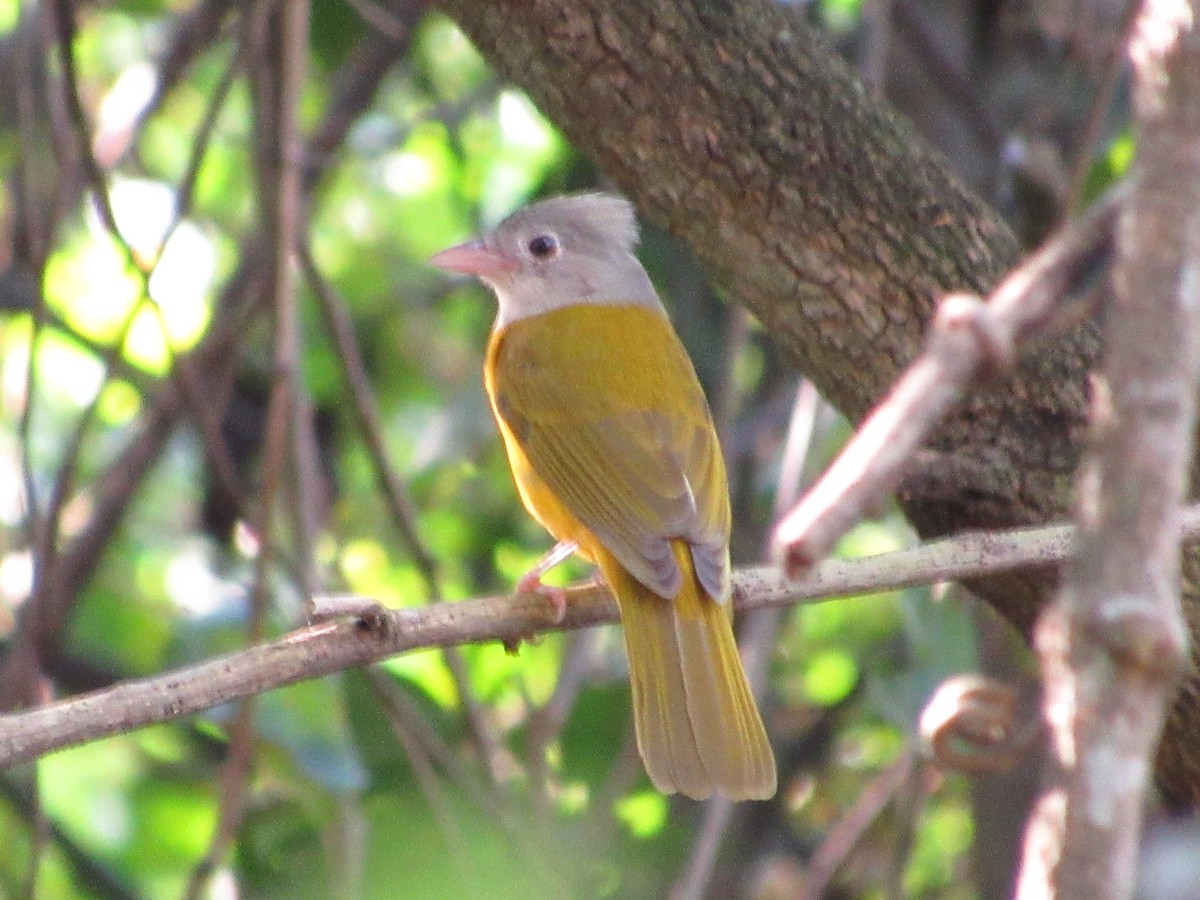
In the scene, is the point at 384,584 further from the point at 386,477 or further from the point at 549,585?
the point at 549,585

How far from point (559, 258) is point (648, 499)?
1.34 m

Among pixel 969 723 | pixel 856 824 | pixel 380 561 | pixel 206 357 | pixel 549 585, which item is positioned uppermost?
pixel 206 357

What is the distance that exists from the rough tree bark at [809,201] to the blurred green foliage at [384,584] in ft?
2.85

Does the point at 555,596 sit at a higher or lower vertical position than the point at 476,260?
lower

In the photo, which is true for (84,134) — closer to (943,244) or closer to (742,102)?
(742,102)

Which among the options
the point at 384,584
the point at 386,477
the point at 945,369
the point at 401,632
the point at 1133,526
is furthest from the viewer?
the point at 384,584

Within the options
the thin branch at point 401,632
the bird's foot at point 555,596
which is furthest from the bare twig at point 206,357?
the thin branch at point 401,632

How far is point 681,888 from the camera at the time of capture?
3885 millimetres

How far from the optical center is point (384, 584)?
5340 millimetres

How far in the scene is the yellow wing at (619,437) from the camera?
3.30 m

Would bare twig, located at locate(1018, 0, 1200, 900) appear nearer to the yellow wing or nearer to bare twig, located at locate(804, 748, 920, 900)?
the yellow wing

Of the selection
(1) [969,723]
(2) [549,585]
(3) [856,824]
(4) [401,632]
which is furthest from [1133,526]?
(3) [856,824]

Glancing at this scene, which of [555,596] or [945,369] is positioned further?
[555,596]

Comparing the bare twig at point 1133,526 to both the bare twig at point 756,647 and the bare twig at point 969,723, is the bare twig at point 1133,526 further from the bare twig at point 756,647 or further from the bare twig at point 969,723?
the bare twig at point 756,647
